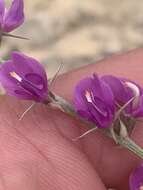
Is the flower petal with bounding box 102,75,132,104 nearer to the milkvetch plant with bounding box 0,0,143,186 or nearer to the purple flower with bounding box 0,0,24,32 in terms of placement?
the milkvetch plant with bounding box 0,0,143,186

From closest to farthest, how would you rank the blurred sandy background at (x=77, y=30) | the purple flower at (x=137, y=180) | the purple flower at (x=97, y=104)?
1. the purple flower at (x=97, y=104)
2. the purple flower at (x=137, y=180)
3. the blurred sandy background at (x=77, y=30)

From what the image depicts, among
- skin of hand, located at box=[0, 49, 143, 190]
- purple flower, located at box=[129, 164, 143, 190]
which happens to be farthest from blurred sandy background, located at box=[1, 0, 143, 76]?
purple flower, located at box=[129, 164, 143, 190]

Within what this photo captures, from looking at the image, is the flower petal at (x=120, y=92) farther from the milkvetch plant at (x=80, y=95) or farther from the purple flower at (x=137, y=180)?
the purple flower at (x=137, y=180)

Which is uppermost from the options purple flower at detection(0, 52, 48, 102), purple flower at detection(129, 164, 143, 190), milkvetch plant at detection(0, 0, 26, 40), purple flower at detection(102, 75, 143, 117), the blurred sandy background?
milkvetch plant at detection(0, 0, 26, 40)

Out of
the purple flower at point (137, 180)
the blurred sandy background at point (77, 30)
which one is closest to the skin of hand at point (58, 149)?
the purple flower at point (137, 180)

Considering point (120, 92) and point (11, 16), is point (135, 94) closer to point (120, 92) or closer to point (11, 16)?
point (120, 92)

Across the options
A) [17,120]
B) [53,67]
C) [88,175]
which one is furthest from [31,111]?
[53,67]
